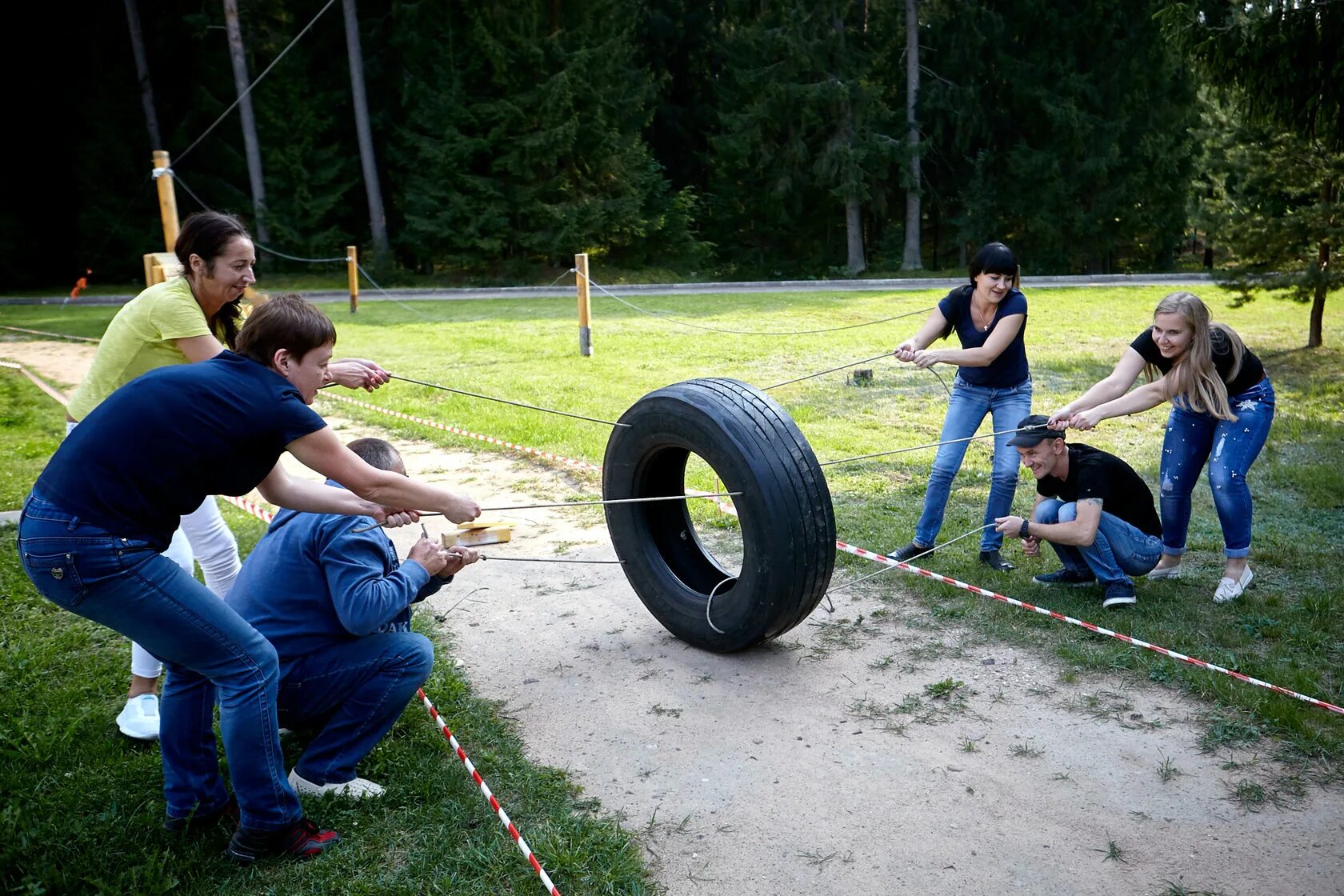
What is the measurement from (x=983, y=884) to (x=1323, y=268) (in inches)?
476

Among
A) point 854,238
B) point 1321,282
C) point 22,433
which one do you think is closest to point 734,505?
point 22,433

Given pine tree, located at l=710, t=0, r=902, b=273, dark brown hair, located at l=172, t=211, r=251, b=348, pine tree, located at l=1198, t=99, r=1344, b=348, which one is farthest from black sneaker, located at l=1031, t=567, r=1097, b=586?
pine tree, located at l=710, t=0, r=902, b=273

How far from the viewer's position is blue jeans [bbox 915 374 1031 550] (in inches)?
226

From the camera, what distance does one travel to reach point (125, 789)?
141 inches

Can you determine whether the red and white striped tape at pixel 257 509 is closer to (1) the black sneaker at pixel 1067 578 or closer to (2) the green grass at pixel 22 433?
(2) the green grass at pixel 22 433

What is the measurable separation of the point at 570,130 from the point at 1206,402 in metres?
24.6

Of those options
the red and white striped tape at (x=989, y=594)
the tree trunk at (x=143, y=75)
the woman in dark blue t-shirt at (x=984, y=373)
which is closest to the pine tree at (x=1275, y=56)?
the woman in dark blue t-shirt at (x=984, y=373)

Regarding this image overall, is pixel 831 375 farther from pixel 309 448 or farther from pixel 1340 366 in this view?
pixel 309 448

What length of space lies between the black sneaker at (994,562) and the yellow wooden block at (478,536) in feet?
9.20

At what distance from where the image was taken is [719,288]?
78.3 ft

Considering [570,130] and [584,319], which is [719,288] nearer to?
[570,130]

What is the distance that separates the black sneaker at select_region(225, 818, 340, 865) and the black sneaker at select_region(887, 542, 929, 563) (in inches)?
141

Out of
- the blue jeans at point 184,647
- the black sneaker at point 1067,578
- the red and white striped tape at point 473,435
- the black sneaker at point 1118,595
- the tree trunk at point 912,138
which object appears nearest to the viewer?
the blue jeans at point 184,647

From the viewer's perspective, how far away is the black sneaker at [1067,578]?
528 centimetres
